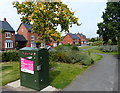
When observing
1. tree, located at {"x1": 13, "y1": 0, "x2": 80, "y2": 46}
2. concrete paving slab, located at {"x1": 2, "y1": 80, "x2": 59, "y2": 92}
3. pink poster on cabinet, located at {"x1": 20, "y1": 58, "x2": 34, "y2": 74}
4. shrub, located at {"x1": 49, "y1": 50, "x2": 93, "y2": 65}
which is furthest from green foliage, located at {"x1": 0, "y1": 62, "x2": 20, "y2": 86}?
shrub, located at {"x1": 49, "y1": 50, "x2": 93, "y2": 65}

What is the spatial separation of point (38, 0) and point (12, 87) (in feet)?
16.1

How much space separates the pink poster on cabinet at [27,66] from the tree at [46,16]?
1966 mm

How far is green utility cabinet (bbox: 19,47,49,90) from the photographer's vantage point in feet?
14.6

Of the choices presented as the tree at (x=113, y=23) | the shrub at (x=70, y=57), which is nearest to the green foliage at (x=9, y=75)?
the shrub at (x=70, y=57)

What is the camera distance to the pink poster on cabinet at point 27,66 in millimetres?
4547

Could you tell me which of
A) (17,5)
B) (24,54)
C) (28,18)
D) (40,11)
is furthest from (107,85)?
(17,5)

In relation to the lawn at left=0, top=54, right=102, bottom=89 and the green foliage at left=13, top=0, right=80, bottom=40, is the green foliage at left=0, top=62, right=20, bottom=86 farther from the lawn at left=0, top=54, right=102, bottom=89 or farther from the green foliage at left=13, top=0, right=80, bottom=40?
the green foliage at left=13, top=0, right=80, bottom=40

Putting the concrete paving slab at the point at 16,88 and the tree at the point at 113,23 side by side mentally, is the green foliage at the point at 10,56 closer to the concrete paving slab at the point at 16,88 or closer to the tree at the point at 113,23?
the concrete paving slab at the point at 16,88

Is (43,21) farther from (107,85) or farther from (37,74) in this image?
(107,85)

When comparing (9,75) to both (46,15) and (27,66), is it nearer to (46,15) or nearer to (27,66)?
(27,66)

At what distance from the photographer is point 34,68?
4.48 metres

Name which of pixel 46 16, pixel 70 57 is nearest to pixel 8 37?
pixel 70 57

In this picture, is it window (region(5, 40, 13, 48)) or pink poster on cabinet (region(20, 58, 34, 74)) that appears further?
window (region(5, 40, 13, 48))

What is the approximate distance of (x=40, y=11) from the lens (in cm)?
574
